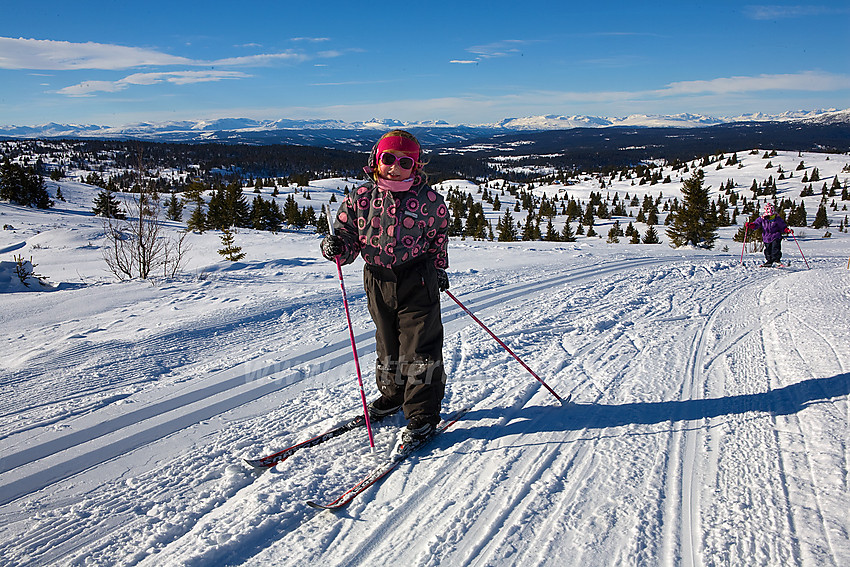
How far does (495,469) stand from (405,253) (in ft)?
4.24

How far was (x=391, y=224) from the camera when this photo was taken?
8.47ft

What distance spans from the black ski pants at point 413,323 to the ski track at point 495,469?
12.6 inches

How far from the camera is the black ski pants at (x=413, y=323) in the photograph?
2654 mm

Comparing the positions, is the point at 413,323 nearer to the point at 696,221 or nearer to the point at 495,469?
the point at 495,469

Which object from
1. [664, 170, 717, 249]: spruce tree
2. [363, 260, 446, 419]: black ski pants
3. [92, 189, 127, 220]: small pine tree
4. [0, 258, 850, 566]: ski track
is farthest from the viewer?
[664, 170, 717, 249]: spruce tree

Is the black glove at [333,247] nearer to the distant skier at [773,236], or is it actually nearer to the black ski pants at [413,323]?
the black ski pants at [413,323]

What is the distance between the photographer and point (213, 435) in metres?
2.71

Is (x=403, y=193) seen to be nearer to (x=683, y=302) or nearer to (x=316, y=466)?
(x=316, y=466)

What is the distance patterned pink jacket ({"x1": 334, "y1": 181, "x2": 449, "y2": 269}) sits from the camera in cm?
259

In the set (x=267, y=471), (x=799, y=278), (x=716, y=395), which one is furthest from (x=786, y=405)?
(x=799, y=278)

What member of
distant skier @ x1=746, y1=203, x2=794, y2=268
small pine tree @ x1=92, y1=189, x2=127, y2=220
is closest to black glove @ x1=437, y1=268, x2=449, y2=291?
distant skier @ x1=746, y1=203, x2=794, y2=268

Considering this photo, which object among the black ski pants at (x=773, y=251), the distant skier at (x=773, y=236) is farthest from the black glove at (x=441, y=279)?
the black ski pants at (x=773, y=251)

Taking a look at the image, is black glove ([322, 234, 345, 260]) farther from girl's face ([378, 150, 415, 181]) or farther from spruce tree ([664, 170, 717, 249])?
spruce tree ([664, 170, 717, 249])

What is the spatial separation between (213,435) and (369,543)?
1325 mm
